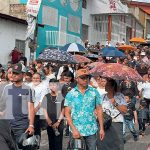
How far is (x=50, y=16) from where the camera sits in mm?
27172

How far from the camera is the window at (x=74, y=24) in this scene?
2980 centimetres

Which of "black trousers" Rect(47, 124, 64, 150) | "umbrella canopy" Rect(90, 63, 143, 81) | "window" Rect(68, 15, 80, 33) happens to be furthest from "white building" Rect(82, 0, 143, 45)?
"black trousers" Rect(47, 124, 64, 150)

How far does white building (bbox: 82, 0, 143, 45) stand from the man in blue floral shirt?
25.4 metres

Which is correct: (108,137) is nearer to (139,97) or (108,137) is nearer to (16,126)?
(16,126)

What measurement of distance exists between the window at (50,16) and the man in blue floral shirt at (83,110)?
1859 centimetres

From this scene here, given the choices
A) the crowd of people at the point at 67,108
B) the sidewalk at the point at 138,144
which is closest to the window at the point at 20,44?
the sidewalk at the point at 138,144

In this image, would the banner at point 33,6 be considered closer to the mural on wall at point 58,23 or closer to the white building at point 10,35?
the white building at point 10,35

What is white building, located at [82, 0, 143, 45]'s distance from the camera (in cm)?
3381

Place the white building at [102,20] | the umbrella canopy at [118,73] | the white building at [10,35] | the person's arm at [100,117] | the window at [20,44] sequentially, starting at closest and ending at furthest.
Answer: the person's arm at [100,117]
the umbrella canopy at [118,73]
the white building at [10,35]
the window at [20,44]
the white building at [102,20]

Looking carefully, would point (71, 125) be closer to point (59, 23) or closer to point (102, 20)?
point (59, 23)

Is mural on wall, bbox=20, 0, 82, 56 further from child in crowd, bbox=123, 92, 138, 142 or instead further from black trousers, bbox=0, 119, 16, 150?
black trousers, bbox=0, 119, 16, 150

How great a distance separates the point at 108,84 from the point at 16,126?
1722mm

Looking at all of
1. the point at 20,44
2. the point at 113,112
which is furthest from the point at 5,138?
the point at 20,44

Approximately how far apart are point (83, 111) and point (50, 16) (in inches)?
783
